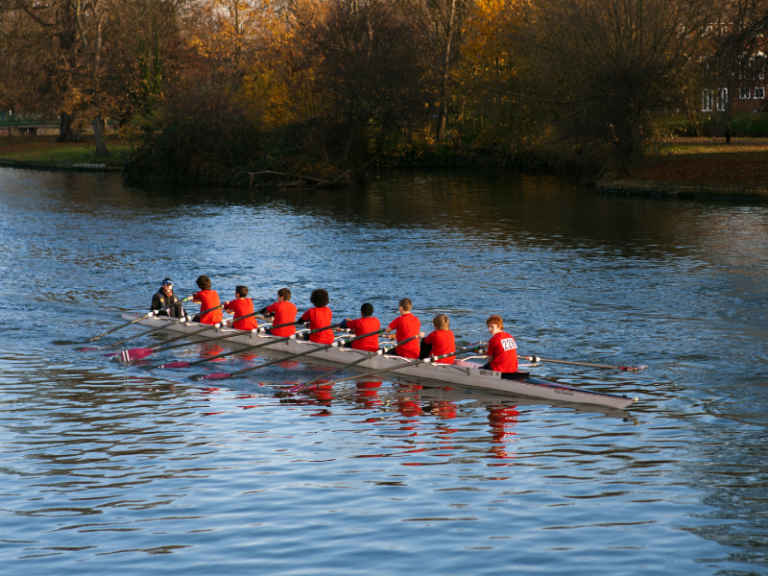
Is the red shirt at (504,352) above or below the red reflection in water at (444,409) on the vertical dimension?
above

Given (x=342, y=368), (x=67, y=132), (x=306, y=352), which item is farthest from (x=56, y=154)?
(x=342, y=368)

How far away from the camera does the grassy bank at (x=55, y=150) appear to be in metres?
69.0

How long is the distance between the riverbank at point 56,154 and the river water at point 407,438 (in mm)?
40883

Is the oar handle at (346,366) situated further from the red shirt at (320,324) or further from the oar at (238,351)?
the oar at (238,351)

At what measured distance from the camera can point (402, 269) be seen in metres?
26.7

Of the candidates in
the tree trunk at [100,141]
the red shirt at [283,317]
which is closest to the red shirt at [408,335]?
the red shirt at [283,317]

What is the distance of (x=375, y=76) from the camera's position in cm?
5228

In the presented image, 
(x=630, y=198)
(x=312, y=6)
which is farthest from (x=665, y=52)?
(x=312, y=6)

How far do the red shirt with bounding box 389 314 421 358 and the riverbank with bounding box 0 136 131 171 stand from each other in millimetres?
50047

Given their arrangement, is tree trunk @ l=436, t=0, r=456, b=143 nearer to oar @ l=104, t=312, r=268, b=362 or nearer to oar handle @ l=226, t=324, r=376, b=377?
oar @ l=104, t=312, r=268, b=362

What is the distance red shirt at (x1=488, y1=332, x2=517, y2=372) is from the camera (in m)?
14.3

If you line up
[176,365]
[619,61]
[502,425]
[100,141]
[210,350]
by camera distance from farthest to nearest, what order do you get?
[100,141]
[619,61]
[210,350]
[176,365]
[502,425]

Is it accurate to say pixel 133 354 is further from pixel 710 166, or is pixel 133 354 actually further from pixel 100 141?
pixel 100 141

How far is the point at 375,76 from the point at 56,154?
33991 millimetres
